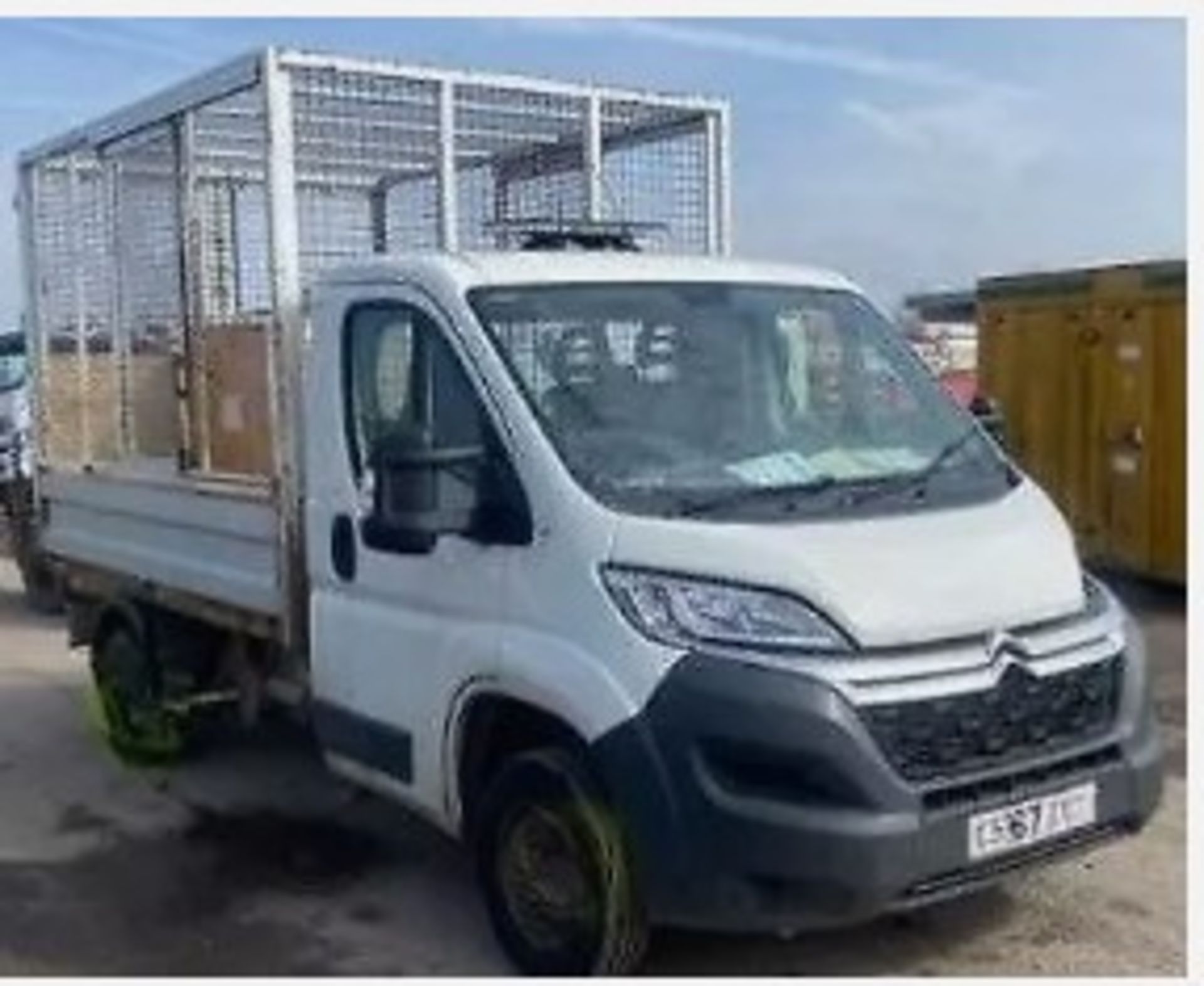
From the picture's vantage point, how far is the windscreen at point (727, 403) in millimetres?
4516

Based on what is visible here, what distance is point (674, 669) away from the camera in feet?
13.3

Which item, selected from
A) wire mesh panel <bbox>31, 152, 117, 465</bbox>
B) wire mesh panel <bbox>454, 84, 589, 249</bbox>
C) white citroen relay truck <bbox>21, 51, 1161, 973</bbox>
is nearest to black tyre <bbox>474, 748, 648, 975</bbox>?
white citroen relay truck <bbox>21, 51, 1161, 973</bbox>

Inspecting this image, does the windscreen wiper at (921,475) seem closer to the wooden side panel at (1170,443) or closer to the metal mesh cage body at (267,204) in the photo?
the metal mesh cage body at (267,204)

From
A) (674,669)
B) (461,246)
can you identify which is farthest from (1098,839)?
(461,246)

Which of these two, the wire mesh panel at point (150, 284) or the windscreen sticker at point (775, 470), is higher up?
the wire mesh panel at point (150, 284)

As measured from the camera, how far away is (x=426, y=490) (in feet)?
14.8

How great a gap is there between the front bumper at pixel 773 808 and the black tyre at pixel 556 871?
0.56 ft

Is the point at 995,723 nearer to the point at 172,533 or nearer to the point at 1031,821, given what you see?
the point at 1031,821

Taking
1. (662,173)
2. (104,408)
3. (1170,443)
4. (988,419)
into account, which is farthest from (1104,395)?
(104,408)

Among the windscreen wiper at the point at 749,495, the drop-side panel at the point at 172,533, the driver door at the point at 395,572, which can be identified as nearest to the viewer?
the windscreen wiper at the point at 749,495

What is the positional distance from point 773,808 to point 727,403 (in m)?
1.33

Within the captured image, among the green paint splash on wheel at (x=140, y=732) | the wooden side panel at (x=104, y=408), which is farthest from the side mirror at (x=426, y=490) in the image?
the green paint splash on wheel at (x=140, y=732)

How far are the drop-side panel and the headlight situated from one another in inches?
80.8

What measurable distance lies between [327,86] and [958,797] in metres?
3.49
